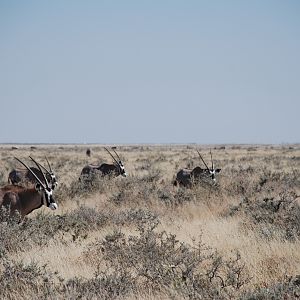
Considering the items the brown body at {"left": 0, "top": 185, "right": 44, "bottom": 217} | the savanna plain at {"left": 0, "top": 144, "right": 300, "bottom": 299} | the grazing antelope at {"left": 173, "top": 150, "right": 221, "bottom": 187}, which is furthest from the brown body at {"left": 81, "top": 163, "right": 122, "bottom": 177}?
the brown body at {"left": 0, "top": 185, "right": 44, "bottom": 217}

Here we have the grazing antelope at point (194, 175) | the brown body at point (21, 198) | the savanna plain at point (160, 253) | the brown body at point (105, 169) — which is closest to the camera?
the savanna plain at point (160, 253)

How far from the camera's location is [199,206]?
1247 centimetres

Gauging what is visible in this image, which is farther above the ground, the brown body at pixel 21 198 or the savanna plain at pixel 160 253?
the brown body at pixel 21 198

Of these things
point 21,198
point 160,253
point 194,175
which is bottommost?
point 160,253

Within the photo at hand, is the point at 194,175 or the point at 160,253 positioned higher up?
the point at 194,175

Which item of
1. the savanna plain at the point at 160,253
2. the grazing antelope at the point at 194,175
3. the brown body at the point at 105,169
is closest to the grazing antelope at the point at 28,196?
the savanna plain at the point at 160,253

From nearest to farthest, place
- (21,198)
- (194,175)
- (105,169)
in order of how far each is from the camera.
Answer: (21,198)
(194,175)
(105,169)

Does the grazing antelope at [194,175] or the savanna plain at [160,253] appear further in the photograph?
the grazing antelope at [194,175]

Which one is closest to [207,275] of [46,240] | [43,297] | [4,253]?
[43,297]

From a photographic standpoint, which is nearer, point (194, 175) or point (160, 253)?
point (160, 253)

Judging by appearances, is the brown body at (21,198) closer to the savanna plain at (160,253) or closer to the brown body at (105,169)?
the savanna plain at (160,253)

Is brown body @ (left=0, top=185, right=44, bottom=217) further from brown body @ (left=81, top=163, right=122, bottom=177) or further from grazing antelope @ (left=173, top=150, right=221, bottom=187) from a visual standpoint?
brown body @ (left=81, top=163, right=122, bottom=177)

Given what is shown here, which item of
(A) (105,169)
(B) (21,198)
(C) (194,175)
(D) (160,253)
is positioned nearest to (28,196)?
(B) (21,198)

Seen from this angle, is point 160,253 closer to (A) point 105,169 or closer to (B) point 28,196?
(B) point 28,196
